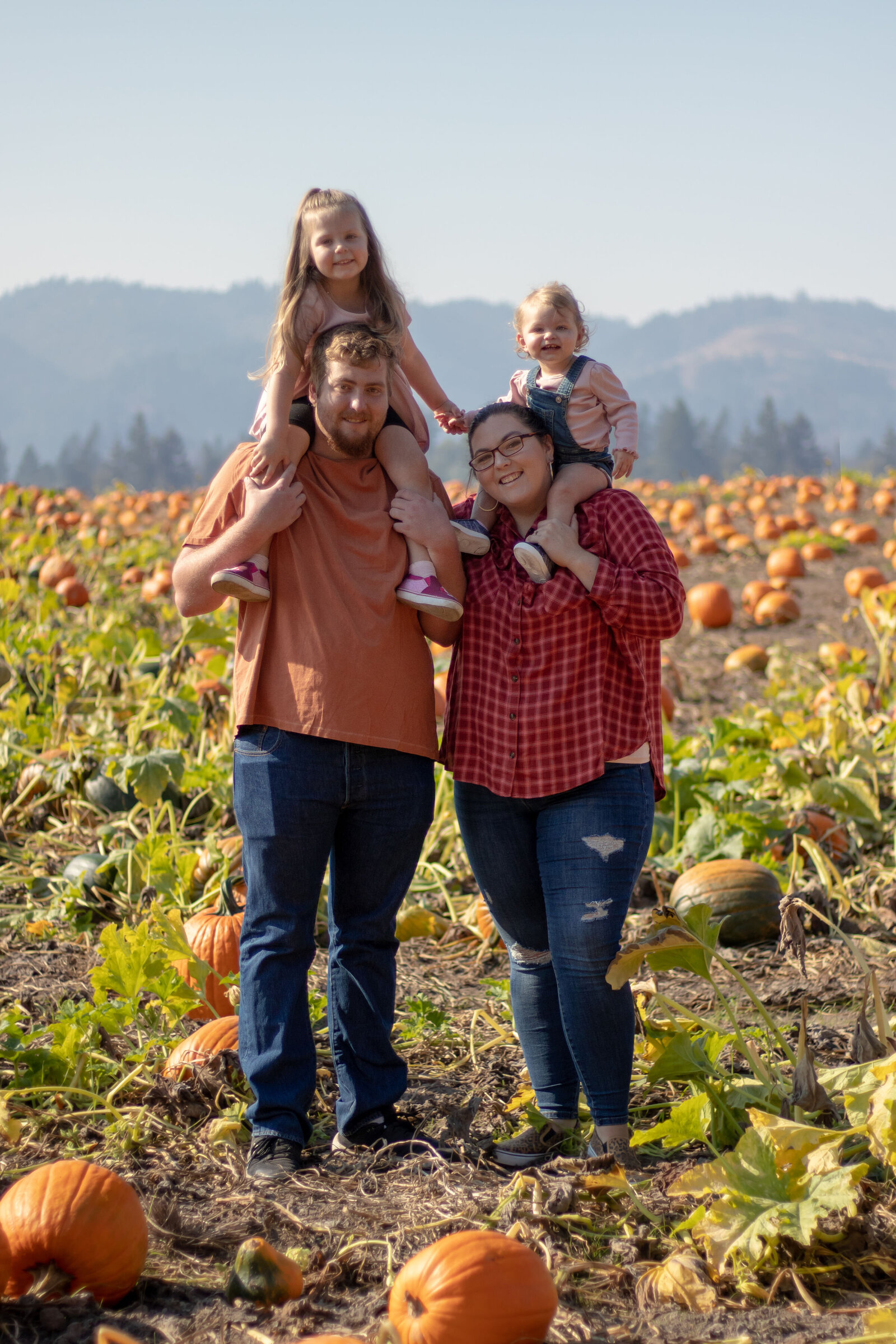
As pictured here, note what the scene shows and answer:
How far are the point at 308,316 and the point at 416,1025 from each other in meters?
2.00

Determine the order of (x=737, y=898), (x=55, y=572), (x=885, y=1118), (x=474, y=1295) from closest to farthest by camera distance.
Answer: (x=474, y=1295)
(x=885, y=1118)
(x=737, y=898)
(x=55, y=572)

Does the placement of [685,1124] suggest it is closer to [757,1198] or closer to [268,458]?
[757,1198]

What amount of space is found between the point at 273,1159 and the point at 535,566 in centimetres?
151

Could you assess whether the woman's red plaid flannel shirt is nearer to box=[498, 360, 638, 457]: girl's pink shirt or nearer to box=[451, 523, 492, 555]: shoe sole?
box=[451, 523, 492, 555]: shoe sole

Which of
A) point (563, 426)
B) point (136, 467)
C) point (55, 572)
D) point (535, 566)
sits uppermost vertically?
point (136, 467)

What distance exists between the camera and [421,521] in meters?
2.69

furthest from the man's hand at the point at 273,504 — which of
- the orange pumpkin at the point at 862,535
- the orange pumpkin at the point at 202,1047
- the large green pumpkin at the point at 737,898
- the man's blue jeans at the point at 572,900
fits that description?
the orange pumpkin at the point at 862,535

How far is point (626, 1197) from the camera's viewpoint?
2.53 meters

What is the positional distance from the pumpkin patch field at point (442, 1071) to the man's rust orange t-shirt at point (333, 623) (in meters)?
→ 0.71

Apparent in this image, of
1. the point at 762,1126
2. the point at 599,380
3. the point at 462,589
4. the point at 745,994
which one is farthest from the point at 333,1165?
the point at 599,380

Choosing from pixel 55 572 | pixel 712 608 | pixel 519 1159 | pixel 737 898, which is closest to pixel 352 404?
pixel 519 1159

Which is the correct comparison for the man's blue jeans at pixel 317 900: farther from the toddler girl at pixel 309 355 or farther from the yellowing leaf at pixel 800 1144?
the yellowing leaf at pixel 800 1144

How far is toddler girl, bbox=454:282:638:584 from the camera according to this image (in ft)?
8.92

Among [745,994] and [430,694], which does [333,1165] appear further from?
[745,994]
